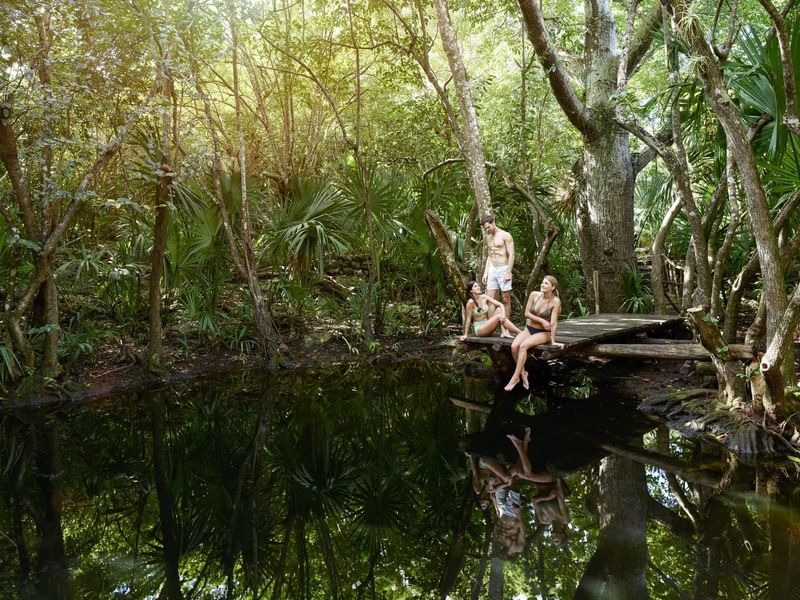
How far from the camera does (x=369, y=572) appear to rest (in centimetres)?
382

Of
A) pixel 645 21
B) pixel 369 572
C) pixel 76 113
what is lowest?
pixel 369 572

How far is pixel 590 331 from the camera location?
8.02 meters

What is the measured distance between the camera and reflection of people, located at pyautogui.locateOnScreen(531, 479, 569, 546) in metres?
4.10

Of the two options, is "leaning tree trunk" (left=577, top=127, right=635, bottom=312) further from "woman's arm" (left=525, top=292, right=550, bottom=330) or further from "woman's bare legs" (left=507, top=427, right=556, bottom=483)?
"woman's bare legs" (left=507, top=427, right=556, bottom=483)

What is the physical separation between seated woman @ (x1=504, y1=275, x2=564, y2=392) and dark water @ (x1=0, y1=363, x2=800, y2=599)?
0.82m

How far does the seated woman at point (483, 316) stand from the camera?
8078mm

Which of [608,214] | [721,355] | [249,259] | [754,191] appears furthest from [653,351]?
[249,259]

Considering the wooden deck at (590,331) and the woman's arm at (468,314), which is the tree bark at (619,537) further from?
the woman's arm at (468,314)

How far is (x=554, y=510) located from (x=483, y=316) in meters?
4.03

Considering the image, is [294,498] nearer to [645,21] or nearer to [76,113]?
[76,113]

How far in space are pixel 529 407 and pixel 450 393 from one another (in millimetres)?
1209

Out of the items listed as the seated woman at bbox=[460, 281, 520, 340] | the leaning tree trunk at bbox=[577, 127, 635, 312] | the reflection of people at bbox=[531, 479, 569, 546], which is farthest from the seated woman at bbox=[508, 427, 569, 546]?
the leaning tree trunk at bbox=[577, 127, 635, 312]

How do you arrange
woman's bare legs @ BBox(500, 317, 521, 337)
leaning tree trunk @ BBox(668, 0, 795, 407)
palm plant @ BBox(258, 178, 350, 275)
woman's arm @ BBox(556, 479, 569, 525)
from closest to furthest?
woman's arm @ BBox(556, 479, 569, 525)
leaning tree trunk @ BBox(668, 0, 795, 407)
woman's bare legs @ BBox(500, 317, 521, 337)
palm plant @ BBox(258, 178, 350, 275)

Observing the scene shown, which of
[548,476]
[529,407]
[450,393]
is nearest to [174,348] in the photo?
[450,393]
